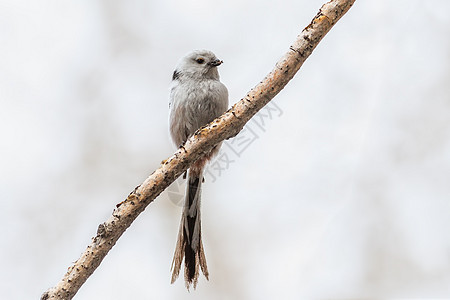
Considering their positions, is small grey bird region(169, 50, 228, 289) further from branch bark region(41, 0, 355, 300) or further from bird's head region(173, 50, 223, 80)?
branch bark region(41, 0, 355, 300)

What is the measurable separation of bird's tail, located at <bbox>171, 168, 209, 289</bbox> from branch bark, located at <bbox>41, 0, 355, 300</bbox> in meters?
0.68

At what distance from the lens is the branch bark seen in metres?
2.21

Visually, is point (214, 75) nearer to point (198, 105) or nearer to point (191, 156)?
point (198, 105)

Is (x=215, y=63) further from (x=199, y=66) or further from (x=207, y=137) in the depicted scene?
(x=207, y=137)

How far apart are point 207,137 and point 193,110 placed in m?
0.90

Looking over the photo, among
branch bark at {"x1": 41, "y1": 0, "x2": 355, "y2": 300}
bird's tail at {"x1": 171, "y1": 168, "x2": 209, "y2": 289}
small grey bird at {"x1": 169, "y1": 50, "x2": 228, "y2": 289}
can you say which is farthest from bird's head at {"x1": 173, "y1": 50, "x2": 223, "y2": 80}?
branch bark at {"x1": 41, "y1": 0, "x2": 355, "y2": 300}

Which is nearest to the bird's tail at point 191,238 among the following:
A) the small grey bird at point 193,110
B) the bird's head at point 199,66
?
the small grey bird at point 193,110

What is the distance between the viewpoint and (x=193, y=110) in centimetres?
322

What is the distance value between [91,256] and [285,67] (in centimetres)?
120

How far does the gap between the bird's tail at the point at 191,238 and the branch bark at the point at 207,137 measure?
681 millimetres

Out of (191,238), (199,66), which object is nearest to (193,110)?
(199,66)

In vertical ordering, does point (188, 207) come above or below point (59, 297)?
above

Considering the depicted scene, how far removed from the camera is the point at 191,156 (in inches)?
92.1

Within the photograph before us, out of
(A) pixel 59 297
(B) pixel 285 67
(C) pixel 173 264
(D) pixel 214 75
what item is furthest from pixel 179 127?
(A) pixel 59 297
